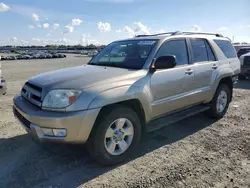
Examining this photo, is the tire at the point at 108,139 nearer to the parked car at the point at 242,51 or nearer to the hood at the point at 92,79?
the hood at the point at 92,79

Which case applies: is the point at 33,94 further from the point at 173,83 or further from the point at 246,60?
the point at 246,60

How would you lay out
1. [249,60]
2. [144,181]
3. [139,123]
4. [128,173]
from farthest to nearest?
1. [249,60]
2. [139,123]
3. [128,173]
4. [144,181]

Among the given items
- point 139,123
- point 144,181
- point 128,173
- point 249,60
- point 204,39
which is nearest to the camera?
point 144,181

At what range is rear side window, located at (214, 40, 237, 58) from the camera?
5500 millimetres

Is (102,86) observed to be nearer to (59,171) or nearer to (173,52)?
(59,171)

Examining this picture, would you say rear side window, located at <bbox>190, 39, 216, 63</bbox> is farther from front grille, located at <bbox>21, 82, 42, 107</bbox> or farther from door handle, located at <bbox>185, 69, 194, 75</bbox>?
front grille, located at <bbox>21, 82, 42, 107</bbox>

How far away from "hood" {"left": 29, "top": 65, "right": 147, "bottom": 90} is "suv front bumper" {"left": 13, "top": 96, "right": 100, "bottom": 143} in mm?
350

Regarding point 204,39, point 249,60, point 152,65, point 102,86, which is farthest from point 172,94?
point 249,60

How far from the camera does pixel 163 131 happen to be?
4.74 meters

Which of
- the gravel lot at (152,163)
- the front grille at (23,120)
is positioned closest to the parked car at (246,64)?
the gravel lot at (152,163)

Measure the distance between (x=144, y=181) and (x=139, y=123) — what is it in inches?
35.4

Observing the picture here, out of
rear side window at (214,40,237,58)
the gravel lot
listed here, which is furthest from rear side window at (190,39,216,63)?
the gravel lot

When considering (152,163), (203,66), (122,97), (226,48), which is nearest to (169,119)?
(152,163)

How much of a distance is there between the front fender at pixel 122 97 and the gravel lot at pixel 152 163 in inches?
31.2
